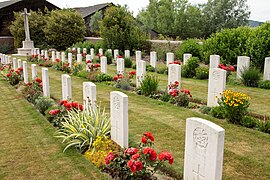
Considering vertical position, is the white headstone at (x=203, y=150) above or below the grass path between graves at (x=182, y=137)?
above

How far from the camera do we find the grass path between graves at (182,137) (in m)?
4.96

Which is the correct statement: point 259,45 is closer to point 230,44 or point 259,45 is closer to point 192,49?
point 230,44

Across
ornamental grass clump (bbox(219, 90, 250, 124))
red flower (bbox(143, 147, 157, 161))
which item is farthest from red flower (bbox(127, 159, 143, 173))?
ornamental grass clump (bbox(219, 90, 250, 124))

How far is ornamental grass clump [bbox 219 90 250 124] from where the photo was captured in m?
6.84

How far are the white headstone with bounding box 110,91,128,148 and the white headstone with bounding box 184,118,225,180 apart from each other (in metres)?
1.61

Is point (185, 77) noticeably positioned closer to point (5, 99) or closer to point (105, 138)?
point (5, 99)

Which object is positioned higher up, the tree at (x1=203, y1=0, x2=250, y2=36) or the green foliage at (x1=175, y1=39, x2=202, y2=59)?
the tree at (x1=203, y1=0, x2=250, y2=36)

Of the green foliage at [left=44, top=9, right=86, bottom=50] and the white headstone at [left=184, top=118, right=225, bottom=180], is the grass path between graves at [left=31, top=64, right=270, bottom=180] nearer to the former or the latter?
the white headstone at [left=184, top=118, right=225, bottom=180]

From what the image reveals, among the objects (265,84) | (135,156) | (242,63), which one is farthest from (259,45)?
(135,156)

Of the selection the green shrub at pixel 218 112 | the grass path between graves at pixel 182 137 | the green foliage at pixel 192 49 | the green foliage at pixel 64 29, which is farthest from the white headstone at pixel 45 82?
the green foliage at pixel 64 29

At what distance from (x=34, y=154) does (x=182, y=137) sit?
9.84ft

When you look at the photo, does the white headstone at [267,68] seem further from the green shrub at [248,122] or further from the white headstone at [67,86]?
the white headstone at [67,86]

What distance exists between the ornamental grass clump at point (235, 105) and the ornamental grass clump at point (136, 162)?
3.04 m

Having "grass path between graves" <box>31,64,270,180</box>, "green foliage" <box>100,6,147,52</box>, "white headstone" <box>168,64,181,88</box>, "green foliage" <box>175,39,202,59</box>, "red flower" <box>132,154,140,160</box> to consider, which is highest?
"green foliage" <box>100,6,147,52</box>
